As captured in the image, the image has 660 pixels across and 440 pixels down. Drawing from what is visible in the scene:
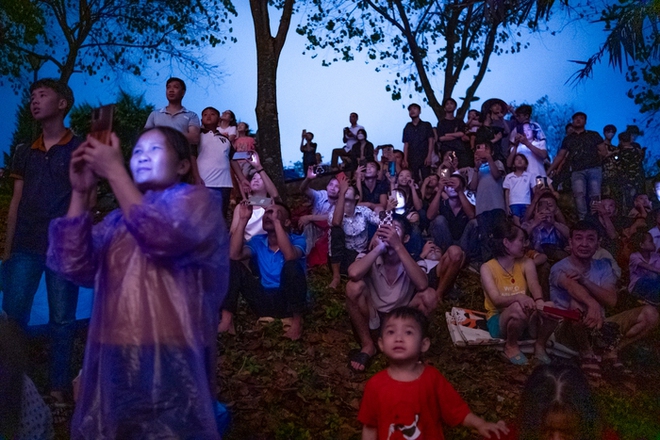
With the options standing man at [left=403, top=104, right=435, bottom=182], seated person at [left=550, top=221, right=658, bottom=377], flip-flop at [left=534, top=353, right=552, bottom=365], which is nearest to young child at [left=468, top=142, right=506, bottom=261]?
seated person at [left=550, top=221, right=658, bottom=377]

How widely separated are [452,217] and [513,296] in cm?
262

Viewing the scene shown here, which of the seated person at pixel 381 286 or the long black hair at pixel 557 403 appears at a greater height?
the seated person at pixel 381 286

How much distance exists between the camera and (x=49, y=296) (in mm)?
4250

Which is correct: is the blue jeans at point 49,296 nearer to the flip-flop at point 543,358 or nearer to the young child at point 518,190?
A: the flip-flop at point 543,358

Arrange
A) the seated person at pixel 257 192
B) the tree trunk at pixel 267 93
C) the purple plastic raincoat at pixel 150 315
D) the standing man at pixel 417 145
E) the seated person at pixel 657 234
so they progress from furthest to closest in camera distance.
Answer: the standing man at pixel 417 145 < the tree trunk at pixel 267 93 < the seated person at pixel 657 234 < the seated person at pixel 257 192 < the purple plastic raincoat at pixel 150 315

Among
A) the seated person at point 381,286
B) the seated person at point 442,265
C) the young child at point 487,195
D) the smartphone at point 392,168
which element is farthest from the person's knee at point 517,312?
the smartphone at point 392,168

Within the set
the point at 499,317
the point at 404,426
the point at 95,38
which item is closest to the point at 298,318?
the point at 499,317

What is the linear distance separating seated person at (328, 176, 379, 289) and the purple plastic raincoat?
201 inches

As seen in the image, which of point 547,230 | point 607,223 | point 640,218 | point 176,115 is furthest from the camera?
point 640,218

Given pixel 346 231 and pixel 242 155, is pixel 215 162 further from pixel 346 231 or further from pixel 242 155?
pixel 346 231

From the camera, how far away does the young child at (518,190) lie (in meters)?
8.70

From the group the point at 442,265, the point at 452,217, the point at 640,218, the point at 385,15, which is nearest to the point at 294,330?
the point at 442,265

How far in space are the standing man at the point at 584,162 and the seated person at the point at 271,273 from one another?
5.57m

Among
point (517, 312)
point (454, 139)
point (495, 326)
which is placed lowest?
point (495, 326)
